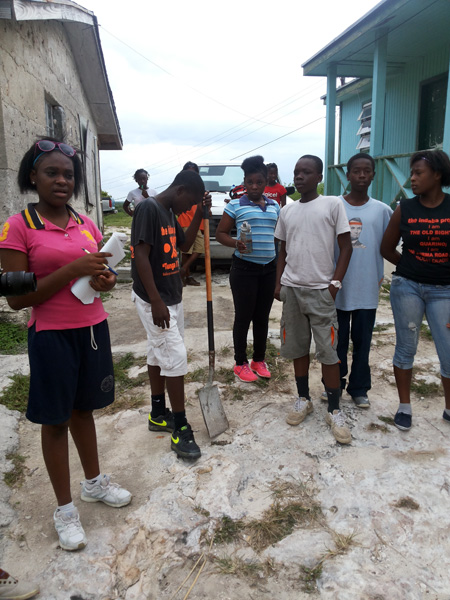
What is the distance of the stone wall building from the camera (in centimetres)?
466

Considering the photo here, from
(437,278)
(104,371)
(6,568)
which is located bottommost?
(6,568)

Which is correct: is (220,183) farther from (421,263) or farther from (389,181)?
(421,263)

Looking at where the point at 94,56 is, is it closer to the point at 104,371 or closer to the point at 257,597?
the point at 104,371

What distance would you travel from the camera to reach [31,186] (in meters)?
2.00

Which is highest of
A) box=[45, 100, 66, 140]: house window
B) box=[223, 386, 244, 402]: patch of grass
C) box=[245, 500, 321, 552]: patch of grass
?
box=[45, 100, 66, 140]: house window

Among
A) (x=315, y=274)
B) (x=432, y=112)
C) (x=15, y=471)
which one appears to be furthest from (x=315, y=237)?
(x=432, y=112)

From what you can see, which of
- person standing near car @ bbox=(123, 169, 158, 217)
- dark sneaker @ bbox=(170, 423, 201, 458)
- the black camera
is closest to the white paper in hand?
the black camera

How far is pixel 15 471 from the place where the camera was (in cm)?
262

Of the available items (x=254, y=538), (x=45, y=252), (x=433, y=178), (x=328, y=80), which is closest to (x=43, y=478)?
(x=254, y=538)

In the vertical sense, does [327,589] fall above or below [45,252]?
below

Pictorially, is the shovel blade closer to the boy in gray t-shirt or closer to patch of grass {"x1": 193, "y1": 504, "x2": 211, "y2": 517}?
the boy in gray t-shirt

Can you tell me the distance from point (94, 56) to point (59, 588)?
31.3 ft

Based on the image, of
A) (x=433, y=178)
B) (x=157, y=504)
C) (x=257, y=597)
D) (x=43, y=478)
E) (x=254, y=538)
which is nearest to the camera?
(x=257, y=597)

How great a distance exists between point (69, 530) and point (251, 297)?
222cm
